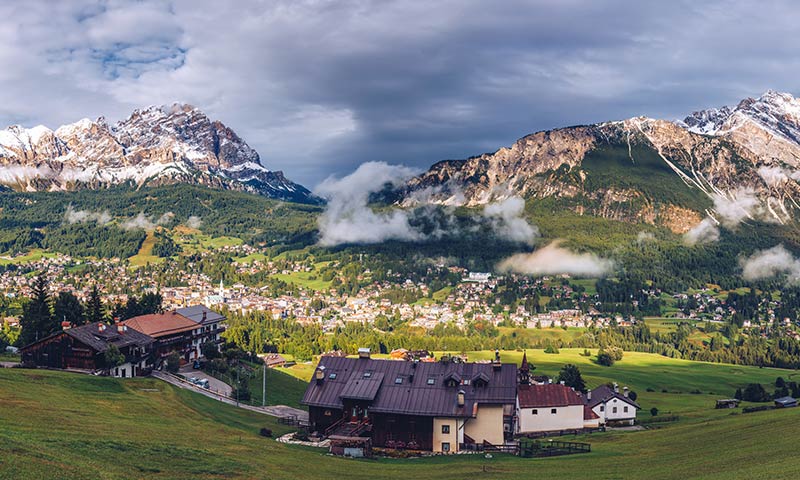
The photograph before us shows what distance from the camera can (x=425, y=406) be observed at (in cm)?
6222

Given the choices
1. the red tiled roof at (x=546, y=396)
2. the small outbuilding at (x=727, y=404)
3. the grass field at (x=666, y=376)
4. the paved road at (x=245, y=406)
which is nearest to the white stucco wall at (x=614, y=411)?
the red tiled roof at (x=546, y=396)

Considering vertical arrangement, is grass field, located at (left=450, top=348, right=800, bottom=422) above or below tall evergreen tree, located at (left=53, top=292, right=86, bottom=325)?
below

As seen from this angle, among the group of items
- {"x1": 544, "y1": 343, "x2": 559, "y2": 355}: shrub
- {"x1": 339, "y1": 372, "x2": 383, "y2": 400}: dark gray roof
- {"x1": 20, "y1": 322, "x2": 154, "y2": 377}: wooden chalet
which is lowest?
{"x1": 544, "y1": 343, "x2": 559, "y2": 355}: shrub

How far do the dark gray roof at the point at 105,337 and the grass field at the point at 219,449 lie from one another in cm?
1470

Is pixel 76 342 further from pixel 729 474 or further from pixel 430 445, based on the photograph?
pixel 729 474

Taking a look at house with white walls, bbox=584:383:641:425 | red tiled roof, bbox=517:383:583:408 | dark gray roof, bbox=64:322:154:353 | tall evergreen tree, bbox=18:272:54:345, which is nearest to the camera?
red tiled roof, bbox=517:383:583:408

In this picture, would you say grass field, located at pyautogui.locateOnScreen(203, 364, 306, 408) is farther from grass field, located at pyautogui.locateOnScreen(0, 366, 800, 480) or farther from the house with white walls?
the house with white walls

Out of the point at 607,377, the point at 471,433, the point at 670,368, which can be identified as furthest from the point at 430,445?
the point at 670,368

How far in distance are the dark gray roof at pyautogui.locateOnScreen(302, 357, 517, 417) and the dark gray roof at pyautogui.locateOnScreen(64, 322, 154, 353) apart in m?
30.0

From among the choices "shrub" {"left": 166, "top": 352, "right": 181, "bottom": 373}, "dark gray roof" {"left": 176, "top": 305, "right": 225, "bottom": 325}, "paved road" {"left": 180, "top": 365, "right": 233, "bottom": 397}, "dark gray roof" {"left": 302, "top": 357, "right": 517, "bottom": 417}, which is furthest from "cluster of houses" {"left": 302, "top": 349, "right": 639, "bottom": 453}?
"dark gray roof" {"left": 176, "top": 305, "right": 225, "bottom": 325}

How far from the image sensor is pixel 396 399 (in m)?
63.5

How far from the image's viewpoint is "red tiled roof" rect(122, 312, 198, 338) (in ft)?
311

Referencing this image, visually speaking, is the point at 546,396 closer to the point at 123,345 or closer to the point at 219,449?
the point at 219,449

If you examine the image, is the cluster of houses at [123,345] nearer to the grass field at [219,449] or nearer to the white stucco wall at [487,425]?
the grass field at [219,449]
